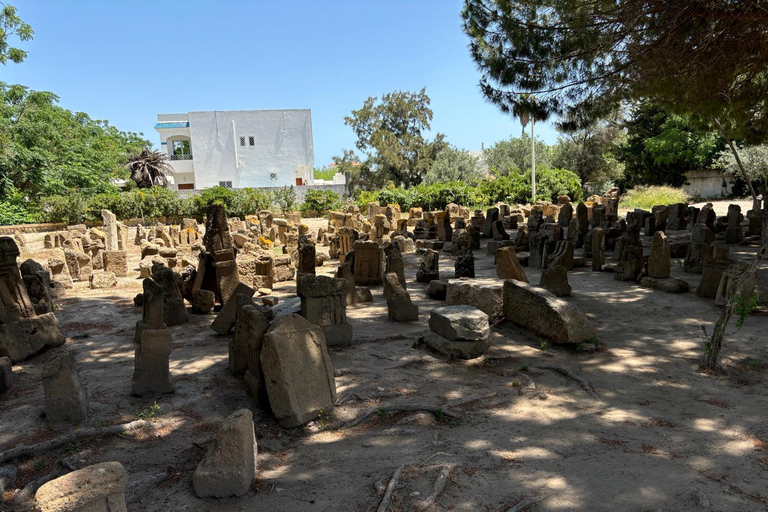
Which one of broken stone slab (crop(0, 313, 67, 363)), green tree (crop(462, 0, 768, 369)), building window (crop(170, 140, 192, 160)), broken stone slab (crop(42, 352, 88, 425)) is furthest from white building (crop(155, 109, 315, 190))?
broken stone slab (crop(42, 352, 88, 425))

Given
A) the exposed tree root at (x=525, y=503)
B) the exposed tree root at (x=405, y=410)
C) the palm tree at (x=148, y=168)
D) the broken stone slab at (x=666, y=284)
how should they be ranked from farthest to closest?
the palm tree at (x=148, y=168), the broken stone slab at (x=666, y=284), the exposed tree root at (x=405, y=410), the exposed tree root at (x=525, y=503)

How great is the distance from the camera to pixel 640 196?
29562 millimetres

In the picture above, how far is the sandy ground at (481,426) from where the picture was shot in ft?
12.6

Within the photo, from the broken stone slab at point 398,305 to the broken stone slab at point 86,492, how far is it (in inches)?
234

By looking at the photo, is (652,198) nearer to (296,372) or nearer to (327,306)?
(327,306)

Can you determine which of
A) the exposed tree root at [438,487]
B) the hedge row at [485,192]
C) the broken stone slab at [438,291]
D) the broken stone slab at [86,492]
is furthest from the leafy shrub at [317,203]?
the broken stone slab at [86,492]

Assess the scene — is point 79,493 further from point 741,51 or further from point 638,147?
point 638,147

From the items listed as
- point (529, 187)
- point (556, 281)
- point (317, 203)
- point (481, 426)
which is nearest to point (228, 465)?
point (481, 426)

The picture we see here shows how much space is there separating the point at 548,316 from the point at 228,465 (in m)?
4.86

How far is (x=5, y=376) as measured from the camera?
591cm

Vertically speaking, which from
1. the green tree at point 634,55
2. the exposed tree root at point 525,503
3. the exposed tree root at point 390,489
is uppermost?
the green tree at point 634,55

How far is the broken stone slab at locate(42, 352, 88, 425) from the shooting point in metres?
4.86

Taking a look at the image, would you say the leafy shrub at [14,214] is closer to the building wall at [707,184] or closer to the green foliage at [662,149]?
the green foliage at [662,149]

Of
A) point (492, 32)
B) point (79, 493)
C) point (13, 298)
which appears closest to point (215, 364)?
point (13, 298)
